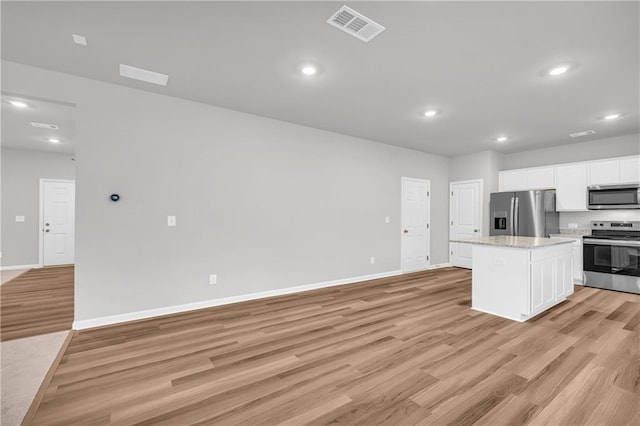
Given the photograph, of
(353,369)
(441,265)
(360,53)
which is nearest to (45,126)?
(360,53)

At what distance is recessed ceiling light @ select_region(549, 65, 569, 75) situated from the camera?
2.94m

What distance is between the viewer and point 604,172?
5.11m

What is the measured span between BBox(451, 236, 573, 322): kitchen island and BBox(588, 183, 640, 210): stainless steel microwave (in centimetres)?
178

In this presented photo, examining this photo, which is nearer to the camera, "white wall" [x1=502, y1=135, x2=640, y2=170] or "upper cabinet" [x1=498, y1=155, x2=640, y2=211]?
"upper cabinet" [x1=498, y1=155, x2=640, y2=211]

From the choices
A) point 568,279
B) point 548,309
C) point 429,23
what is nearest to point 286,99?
point 429,23

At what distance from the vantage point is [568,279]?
14.6 feet

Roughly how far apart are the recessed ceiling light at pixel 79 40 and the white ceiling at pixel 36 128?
961mm

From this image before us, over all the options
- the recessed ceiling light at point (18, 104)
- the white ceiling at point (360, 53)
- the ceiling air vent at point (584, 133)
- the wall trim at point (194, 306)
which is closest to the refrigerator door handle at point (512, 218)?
the ceiling air vent at point (584, 133)

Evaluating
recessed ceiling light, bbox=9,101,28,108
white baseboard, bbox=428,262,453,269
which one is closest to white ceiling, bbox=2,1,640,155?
recessed ceiling light, bbox=9,101,28,108

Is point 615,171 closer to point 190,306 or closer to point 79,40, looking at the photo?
point 190,306

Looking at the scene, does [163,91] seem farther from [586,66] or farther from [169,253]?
[586,66]

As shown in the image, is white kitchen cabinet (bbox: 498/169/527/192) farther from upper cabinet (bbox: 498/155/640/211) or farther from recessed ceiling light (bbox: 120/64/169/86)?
recessed ceiling light (bbox: 120/64/169/86)

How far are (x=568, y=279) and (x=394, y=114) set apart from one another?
3641 millimetres

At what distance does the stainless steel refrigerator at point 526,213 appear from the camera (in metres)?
5.62
